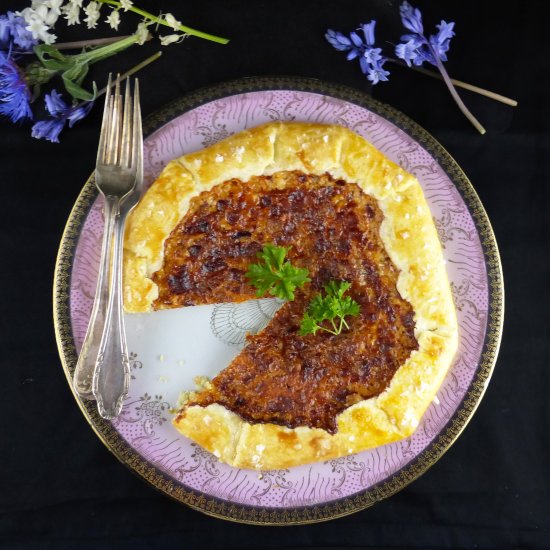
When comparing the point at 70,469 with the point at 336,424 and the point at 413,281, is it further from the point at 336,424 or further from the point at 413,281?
the point at 413,281

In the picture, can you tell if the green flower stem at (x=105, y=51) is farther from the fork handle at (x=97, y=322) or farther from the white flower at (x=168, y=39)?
the fork handle at (x=97, y=322)

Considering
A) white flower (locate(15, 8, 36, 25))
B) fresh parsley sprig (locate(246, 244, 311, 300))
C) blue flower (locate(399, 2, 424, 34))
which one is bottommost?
fresh parsley sprig (locate(246, 244, 311, 300))

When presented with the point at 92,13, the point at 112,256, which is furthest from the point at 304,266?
the point at 92,13

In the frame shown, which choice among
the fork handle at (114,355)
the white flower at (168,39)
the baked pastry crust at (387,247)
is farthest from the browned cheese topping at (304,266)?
the white flower at (168,39)

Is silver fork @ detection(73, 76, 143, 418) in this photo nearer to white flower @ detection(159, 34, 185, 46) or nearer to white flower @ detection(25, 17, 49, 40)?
white flower @ detection(159, 34, 185, 46)

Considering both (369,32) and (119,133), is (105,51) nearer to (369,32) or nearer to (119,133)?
(119,133)

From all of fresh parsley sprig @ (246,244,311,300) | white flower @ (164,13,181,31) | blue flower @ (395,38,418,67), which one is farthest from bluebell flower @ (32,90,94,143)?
blue flower @ (395,38,418,67)
